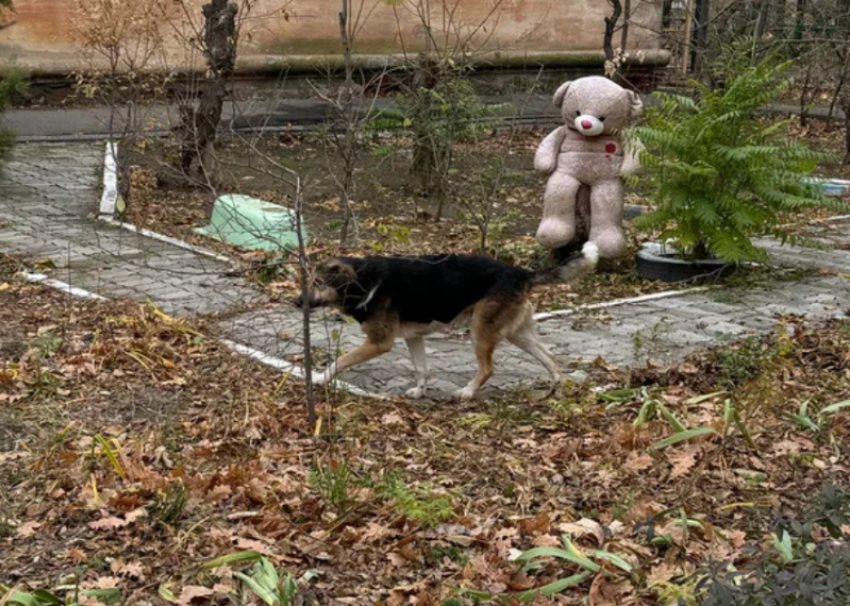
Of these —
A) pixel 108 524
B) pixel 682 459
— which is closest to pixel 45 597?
pixel 108 524

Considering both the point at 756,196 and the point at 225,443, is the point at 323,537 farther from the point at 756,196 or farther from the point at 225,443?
the point at 756,196

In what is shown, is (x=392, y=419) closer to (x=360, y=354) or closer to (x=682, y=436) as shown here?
(x=360, y=354)

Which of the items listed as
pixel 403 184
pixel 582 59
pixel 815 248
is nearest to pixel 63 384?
pixel 815 248

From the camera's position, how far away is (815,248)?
11.5 m

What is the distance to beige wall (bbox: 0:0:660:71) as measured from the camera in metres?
20.1

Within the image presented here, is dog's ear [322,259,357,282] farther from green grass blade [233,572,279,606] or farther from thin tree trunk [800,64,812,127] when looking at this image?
thin tree trunk [800,64,812,127]

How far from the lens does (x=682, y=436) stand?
5672 mm

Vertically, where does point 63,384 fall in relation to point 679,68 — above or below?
below

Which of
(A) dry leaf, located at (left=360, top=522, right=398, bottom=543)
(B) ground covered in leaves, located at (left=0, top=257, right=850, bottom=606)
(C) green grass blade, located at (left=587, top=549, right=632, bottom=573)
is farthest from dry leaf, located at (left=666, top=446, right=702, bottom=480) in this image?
(A) dry leaf, located at (left=360, top=522, right=398, bottom=543)

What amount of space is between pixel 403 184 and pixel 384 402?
8689 millimetres

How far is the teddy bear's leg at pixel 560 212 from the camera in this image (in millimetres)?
10680

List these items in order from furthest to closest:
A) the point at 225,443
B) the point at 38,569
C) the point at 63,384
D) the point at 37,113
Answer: the point at 37,113, the point at 63,384, the point at 225,443, the point at 38,569

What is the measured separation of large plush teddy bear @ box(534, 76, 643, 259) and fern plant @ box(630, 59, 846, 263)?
405 millimetres

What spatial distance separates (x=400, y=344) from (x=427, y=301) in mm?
1451
